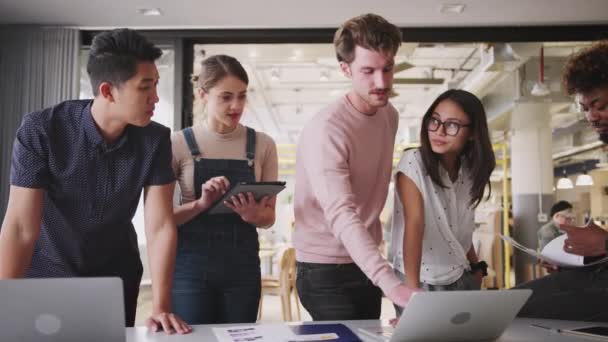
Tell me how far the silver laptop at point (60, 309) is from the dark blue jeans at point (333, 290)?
668 millimetres

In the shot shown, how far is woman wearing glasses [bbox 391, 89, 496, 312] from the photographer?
5.39ft

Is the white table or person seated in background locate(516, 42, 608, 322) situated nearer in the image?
the white table

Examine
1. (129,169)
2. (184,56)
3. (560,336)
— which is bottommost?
(560,336)

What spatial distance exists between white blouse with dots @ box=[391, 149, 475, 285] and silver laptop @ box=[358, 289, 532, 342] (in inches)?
12.5

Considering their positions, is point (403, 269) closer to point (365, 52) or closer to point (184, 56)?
point (365, 52)

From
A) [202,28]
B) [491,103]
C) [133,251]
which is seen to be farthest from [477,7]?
[491,103]

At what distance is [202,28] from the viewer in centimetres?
436

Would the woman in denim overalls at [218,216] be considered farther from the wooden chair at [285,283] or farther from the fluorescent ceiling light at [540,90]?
the fluorescent ceiling light at [540,90]

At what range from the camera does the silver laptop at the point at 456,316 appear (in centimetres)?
118

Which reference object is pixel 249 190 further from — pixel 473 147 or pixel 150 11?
pixel 150 11

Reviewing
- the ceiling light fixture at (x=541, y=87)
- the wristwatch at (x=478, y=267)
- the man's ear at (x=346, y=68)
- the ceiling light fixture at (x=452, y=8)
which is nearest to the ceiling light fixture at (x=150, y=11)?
the ceiling light fixture at (x=452, y=8)

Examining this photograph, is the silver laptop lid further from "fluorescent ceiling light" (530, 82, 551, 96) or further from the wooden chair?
"fluorescent ceiling light" (530, 82, 551, 96)

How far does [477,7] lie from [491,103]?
4.55 m

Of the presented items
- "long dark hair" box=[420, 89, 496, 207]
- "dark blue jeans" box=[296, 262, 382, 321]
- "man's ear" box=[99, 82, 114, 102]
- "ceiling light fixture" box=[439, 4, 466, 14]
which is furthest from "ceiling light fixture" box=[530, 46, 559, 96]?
"man's ear" box=[99, 82, 114, 102]
